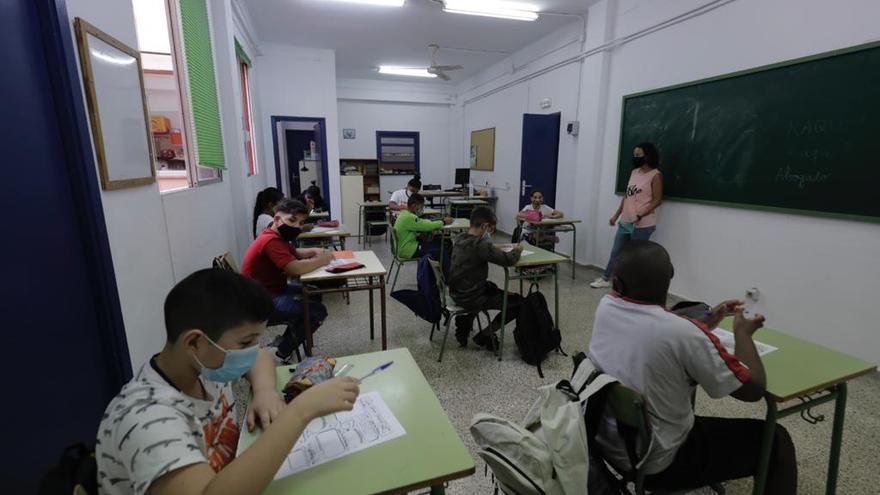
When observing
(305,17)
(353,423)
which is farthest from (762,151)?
(305,17)

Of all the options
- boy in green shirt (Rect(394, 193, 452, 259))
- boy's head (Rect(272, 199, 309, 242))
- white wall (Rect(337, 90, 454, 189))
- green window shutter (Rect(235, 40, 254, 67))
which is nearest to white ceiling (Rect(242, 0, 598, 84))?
green window shutter (Rect(235, 40, 254, 67))

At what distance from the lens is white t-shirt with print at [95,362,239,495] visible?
26.6 inches

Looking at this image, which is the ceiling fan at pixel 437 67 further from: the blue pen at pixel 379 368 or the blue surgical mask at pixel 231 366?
the blue surgical mask at pixel 231 366

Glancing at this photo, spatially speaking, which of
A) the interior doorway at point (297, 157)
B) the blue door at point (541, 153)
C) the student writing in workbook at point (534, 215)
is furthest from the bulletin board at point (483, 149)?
the interior doorway at point (297, 157)

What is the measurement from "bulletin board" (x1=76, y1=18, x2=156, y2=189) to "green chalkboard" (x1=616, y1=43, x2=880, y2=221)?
13.9 feet

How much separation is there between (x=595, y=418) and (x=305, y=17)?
234 inches

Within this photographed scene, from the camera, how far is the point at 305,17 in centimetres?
532

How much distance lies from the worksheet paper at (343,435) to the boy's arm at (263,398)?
0.10 m

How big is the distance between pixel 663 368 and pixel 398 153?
9.51 metres

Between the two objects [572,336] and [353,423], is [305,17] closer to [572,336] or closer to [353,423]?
[572,336]

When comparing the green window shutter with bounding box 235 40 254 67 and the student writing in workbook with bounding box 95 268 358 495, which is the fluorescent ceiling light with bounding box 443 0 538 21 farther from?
the student writing in workbook with bounding box 95 268 358 495

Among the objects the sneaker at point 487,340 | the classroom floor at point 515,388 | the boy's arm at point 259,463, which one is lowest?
the classroom floor at point 515,388

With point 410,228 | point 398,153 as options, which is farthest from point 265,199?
point 398,153

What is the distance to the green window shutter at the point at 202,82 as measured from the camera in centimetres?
270
